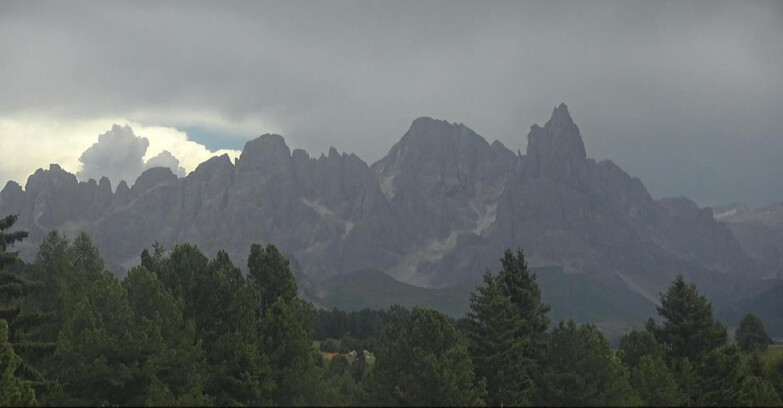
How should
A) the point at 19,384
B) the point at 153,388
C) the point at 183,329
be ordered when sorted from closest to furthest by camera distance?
the point at 19,384, the point at 153,388, the point at 183,329

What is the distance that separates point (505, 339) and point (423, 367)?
10.5 metres

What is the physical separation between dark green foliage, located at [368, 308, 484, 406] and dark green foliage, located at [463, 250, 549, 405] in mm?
3667

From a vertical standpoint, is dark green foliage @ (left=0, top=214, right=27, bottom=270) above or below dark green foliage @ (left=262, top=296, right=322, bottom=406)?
above

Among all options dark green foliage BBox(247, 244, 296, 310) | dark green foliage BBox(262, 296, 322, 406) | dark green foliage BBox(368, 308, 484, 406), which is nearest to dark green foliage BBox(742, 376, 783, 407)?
dark green foliage BBox(368, 308, 484, 406)

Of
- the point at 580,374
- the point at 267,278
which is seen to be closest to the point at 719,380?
the point at 580,374

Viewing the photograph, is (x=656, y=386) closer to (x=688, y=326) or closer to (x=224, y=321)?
(x=688, y=326)

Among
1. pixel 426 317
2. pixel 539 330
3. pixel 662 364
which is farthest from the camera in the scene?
pixel 539 330

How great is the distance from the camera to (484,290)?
212 feet

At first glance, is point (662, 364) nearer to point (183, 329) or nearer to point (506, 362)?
point (506, 362)

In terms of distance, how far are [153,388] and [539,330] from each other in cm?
3555

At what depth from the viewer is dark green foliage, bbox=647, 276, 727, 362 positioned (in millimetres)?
69125

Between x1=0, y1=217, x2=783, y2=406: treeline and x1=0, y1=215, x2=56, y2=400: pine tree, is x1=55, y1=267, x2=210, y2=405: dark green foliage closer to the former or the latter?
x1=0, y1=217, x2=783, y2=406: treeline

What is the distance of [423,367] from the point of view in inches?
2210

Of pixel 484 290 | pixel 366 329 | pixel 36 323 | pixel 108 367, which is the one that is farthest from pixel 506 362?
pixel 366 329
